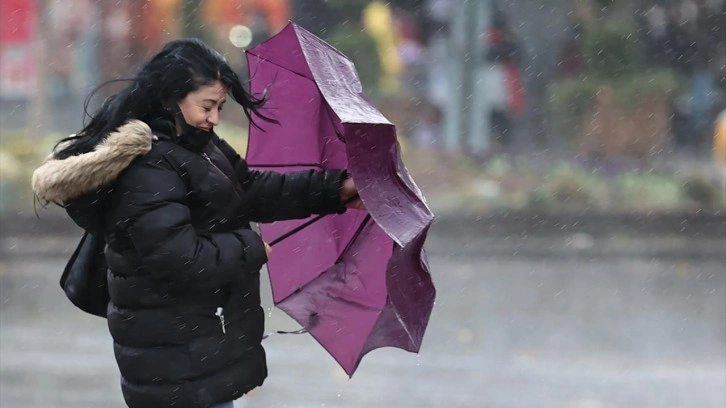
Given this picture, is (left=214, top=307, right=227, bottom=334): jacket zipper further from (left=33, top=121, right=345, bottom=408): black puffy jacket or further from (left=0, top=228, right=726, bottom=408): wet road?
(left=0, top=228, right=726, bottom=408): wet road

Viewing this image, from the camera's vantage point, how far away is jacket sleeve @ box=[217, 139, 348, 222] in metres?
3.71

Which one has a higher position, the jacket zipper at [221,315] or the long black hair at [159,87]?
the long black hair at [159,87]

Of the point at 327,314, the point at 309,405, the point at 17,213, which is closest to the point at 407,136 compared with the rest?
the point at 17,213

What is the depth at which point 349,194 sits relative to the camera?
12.2 ft

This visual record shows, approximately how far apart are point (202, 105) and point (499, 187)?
10174 millimetres

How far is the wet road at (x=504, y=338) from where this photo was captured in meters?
6.79

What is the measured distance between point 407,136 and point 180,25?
11.2ft

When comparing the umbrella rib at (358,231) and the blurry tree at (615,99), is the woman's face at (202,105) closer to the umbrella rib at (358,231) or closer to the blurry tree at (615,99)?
the umbrella rib at (358,231)

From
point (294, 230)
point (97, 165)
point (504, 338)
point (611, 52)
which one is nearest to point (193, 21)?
point (611, 52)

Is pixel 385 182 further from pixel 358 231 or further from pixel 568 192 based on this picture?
pixel 568 192

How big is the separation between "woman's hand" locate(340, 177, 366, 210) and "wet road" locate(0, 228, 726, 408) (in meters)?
2.98

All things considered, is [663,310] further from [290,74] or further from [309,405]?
[290,74]

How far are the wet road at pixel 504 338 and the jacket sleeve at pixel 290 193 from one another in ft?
9.76

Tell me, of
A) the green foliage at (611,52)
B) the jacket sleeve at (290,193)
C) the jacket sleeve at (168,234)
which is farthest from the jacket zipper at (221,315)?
the green foliage at (611,52)
